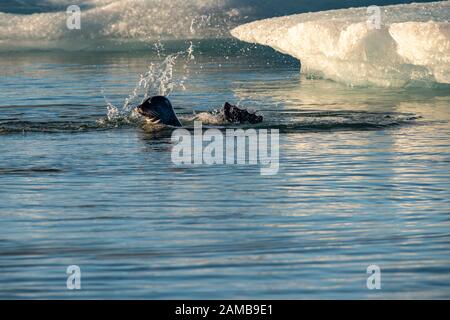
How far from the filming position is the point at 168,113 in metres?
17.8

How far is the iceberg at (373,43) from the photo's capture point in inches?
808

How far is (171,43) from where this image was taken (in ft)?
123

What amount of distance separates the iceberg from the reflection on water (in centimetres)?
122

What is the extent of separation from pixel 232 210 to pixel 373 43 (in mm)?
11620

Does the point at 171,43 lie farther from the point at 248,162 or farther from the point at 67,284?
the point at 67,284

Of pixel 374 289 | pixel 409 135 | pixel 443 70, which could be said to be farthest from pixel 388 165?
pixel 443 70
